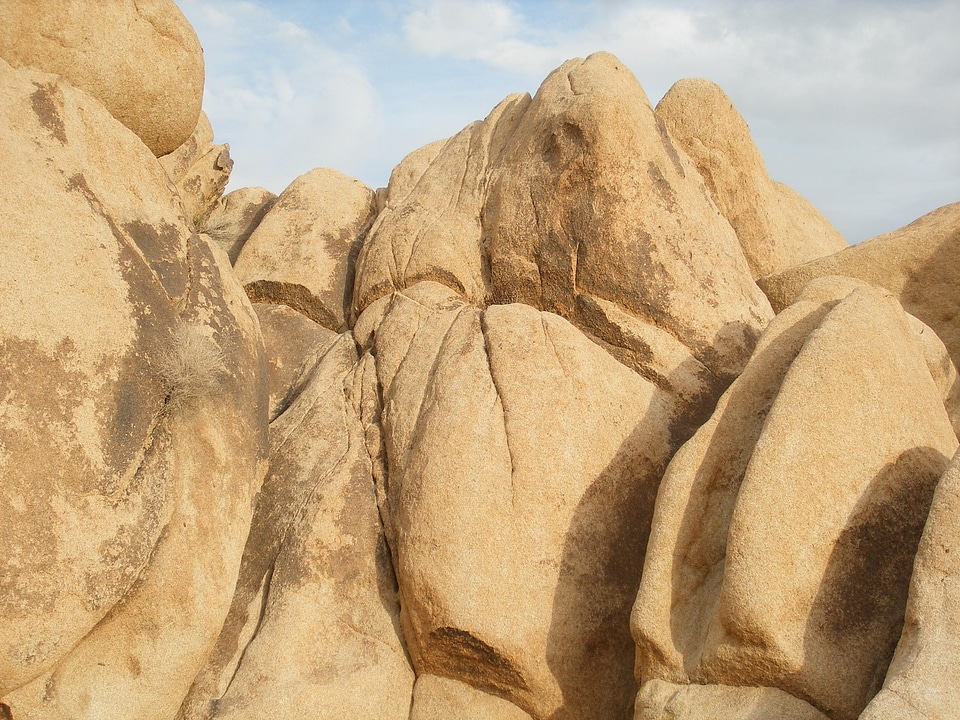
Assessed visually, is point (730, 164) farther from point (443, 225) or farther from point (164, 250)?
point (164, 250)

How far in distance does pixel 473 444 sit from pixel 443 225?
2.06m

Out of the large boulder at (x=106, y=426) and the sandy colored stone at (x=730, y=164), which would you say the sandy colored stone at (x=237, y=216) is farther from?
the sandy colored stone at (x=730, y=164)

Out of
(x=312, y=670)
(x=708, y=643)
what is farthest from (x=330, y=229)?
(x=708, y=643)

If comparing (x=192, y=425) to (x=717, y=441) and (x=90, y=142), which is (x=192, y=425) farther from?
(x=717, y=441)

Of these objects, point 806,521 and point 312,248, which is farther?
point 312,248

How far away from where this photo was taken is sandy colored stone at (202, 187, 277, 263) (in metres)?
8.02

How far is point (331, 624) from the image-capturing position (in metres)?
5.00

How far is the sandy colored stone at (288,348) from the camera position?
21.3 feet


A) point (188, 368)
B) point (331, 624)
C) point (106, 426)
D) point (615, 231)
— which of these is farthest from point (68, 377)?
point (615, 231)

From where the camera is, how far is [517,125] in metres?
6.71

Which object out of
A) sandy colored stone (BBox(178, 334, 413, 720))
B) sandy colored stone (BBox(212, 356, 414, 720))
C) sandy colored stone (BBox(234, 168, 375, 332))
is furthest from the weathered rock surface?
sandy colored stone (BBox(212, 356, 414, 720))

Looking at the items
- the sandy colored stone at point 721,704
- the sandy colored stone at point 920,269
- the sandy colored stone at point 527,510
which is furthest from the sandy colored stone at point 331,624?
the sandy colored stone at point 920,269

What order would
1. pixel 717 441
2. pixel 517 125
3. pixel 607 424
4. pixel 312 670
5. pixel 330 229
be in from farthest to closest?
1. pixel 330 229
2. pixel 517 125
3. pixel 607 424
4. pixel 312 670
5. pixel 717 441

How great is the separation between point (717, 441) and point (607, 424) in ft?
2.64
